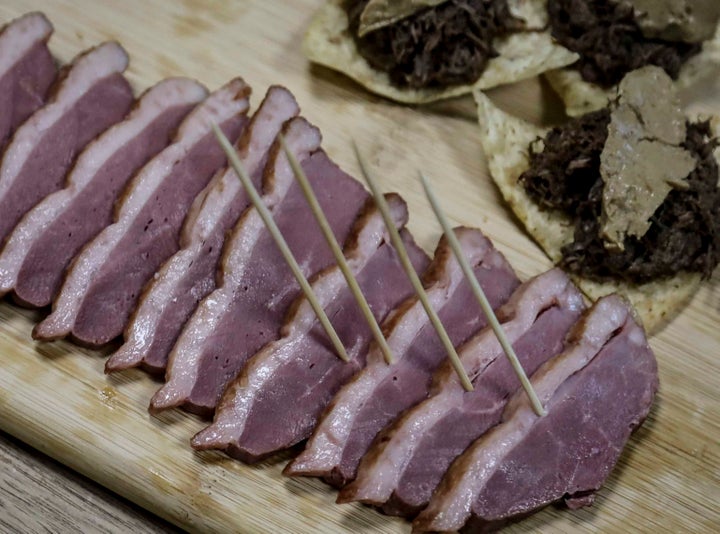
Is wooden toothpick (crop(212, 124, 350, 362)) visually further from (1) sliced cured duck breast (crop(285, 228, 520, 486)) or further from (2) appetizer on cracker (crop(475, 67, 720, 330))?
(2) appetizer on cracker (crop(475, 67, 720, 330))

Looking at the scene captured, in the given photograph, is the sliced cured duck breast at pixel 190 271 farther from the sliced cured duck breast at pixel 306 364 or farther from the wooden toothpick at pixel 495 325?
the wooden toothpick at pixel 495 325

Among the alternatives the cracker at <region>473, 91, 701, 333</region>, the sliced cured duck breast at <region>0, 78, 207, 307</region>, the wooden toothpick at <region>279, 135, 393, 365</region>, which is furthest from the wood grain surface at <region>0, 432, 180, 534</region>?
the cracker at <region>473, 91, 701, 333</region>

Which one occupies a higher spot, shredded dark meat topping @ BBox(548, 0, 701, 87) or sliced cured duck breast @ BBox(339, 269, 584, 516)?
shredded dark meat topping @ BBox(548, 0, 701, 87)

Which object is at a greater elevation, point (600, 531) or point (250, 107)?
point (250, 107)

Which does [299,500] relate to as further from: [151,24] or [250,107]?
[151,24]

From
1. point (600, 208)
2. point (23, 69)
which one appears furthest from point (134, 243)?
point (600, 208)

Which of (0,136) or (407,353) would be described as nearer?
(407,353)

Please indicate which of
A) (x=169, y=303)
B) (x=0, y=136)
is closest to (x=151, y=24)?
(x=0, y=136)
